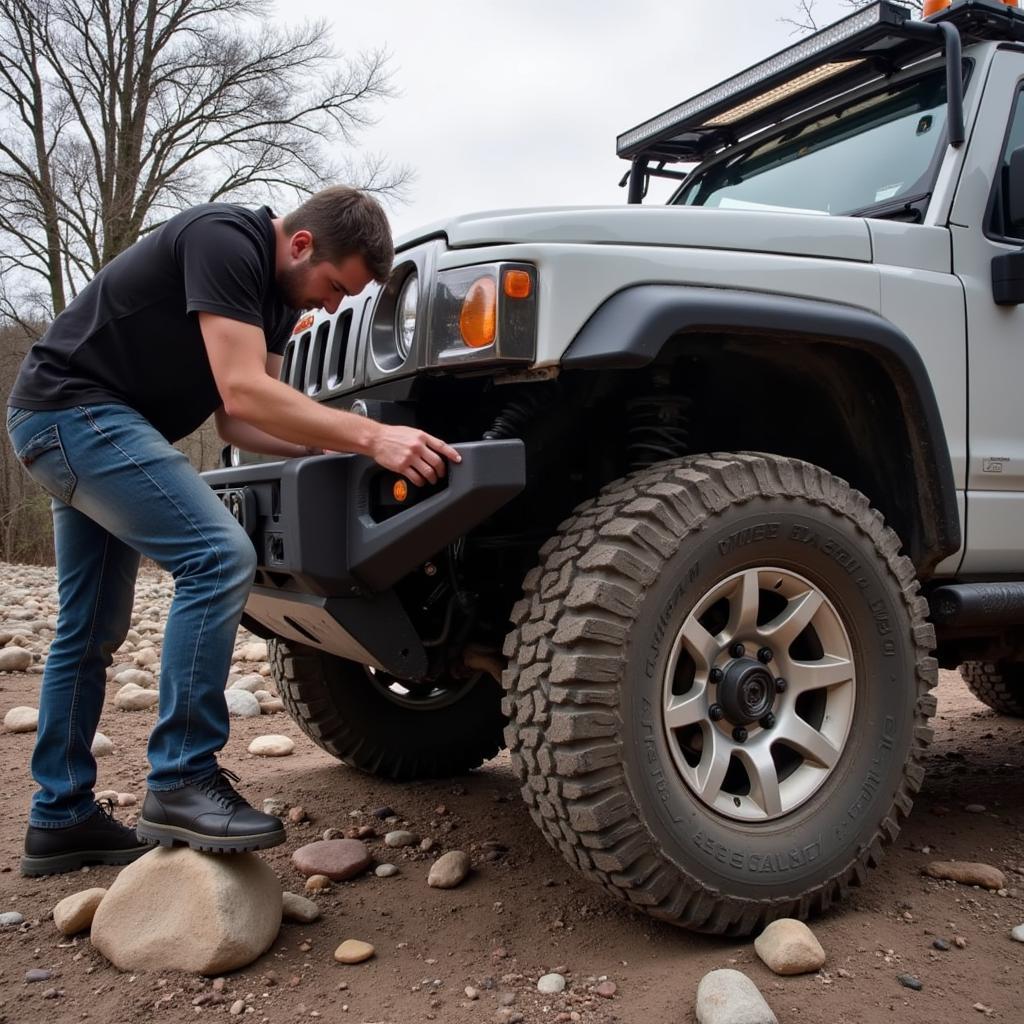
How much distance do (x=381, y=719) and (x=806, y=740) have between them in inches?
66.8

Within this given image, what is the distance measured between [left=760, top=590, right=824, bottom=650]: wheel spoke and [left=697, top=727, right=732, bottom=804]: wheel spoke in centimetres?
28

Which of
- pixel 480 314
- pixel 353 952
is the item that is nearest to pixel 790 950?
pixel 353 952

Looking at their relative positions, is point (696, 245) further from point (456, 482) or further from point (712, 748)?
point (712, 748)

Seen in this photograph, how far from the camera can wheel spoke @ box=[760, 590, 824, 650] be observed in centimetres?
255

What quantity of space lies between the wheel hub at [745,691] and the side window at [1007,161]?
164 centimetres

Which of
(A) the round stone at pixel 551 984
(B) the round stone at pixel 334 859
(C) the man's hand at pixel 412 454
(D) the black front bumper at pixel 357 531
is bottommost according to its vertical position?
(A) the round stone at pixel 551 984

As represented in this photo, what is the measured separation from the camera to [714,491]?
2.44 m

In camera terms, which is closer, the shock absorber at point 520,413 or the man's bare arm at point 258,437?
the shock absorber at point 520,413

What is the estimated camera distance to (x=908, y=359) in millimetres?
Answer: 2748

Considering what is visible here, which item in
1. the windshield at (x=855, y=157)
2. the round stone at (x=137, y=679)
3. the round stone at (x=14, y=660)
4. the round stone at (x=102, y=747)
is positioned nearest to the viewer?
the windshield at (x=855, y=157)

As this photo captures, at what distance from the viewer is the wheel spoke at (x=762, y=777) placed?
247 centimetres

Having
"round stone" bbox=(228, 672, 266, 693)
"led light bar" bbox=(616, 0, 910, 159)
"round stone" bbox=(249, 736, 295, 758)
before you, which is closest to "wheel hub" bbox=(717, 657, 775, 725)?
"led light bar" bbox=(616, 0, 910, 159)

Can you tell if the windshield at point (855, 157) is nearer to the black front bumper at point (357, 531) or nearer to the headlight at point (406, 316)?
the headlight at point (406, 316)

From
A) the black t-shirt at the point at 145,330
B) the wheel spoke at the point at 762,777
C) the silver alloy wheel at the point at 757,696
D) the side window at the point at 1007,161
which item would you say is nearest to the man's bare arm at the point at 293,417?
the black t-shirt at the point at 145,330
